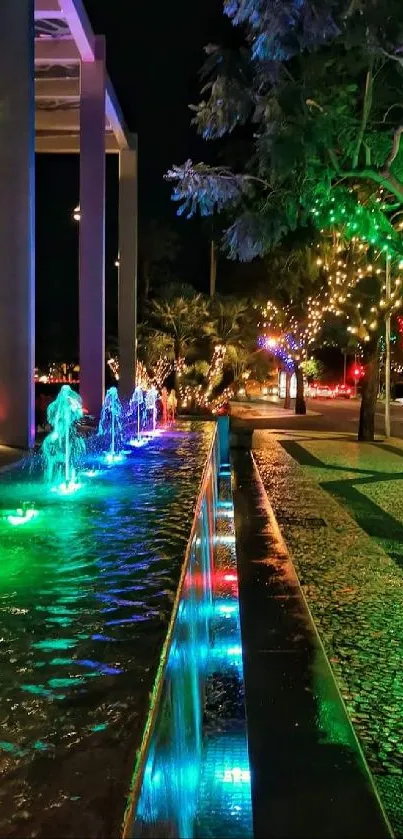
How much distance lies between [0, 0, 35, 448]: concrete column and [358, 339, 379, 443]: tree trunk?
11389 millimetres

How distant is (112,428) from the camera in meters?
17.9

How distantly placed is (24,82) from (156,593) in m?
11.9

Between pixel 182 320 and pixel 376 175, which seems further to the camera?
pixel 182 320

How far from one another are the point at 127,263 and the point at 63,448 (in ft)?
50.2

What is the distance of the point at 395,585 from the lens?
6.81 meters

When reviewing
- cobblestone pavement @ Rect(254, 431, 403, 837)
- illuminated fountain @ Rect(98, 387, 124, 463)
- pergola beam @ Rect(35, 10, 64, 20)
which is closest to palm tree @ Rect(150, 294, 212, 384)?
illuminated fountain @ Rect(98, 387, 124, 463)

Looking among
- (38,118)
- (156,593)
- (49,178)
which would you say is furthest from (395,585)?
(49,178)

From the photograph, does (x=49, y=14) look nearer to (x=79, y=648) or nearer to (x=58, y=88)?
(x=58, y=88)

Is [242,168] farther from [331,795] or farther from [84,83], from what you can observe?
[331,795]

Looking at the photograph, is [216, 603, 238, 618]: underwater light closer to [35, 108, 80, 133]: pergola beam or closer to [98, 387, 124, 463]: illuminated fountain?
[98, 387, 124, 463]: illuminated fountain

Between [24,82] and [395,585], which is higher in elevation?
[24,82]

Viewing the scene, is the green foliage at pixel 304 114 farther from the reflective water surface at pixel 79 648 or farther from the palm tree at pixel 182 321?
the palm tree at pixel 182 321

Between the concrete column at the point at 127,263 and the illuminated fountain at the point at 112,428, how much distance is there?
284 cm

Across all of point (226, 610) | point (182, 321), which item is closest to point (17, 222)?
point (226, 610)
